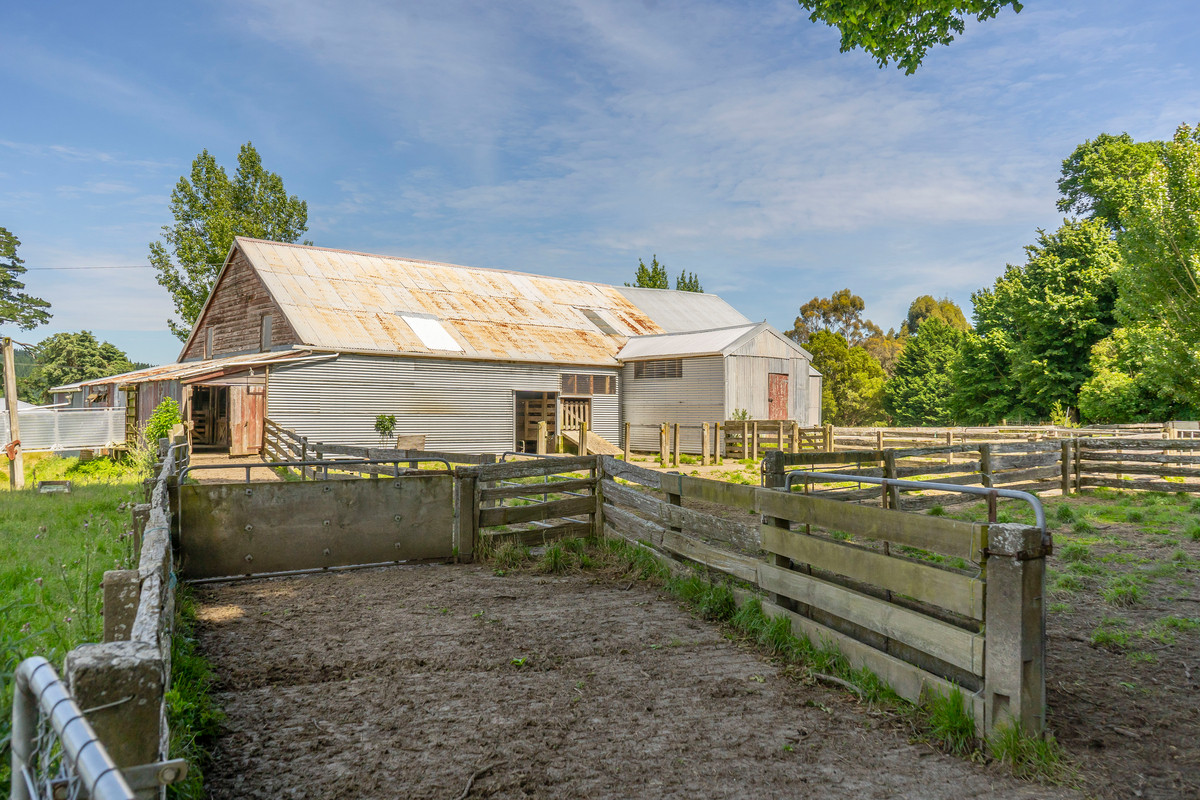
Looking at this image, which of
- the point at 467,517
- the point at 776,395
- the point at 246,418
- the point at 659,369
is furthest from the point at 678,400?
the point at 467,517

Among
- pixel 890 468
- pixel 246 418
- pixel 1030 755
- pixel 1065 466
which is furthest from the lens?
pixel 246 418

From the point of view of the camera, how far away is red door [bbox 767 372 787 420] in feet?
98.8

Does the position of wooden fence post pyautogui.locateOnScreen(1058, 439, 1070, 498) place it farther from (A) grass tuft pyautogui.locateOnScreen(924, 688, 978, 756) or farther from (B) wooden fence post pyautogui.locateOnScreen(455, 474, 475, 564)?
(A) grass tuft pyautogui.locateOnScreen(924, 688, 978, 756)

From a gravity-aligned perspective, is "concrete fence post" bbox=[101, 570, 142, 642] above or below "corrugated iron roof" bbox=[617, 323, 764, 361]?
below

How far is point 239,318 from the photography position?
28.5 metres

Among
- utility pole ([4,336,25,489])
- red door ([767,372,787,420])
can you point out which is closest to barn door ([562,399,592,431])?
red door ([767,372,787,420])

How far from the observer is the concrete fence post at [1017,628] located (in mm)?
3699

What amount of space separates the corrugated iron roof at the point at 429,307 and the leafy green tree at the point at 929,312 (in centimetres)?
5818

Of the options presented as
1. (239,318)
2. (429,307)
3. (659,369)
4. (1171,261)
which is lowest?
(659,369)

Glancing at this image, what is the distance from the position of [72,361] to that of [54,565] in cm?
6489

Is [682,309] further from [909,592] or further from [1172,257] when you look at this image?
[909,592]

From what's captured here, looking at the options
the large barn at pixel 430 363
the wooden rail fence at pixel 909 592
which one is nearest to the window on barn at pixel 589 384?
the large barn at pixel 430 363

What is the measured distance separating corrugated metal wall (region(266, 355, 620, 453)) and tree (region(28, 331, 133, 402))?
47158 mm

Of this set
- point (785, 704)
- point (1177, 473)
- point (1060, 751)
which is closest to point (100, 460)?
point (785, 704)
